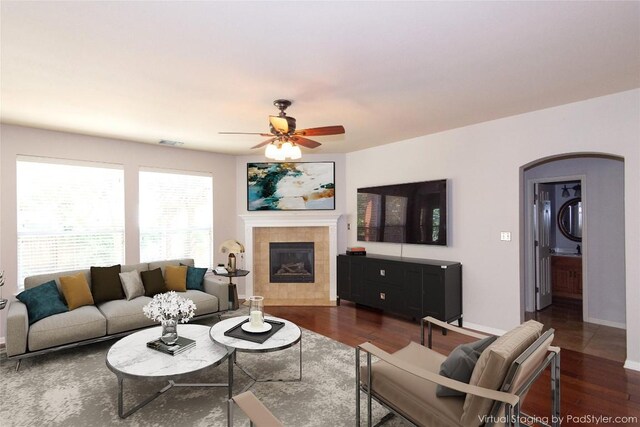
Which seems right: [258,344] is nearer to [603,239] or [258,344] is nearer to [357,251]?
[357,251]

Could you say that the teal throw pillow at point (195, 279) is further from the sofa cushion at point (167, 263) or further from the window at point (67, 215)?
the window at point (67, 215)

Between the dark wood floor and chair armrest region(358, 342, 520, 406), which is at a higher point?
chair armrest region(358, 342, 520, 406)

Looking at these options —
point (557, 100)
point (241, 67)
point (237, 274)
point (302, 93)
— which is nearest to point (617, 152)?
point (557, 100)

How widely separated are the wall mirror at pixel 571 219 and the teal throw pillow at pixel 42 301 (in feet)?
26.1

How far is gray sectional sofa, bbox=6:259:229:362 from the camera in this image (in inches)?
126

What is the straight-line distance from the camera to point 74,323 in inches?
137

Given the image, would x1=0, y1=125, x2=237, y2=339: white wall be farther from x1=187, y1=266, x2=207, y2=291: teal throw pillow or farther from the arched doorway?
the arched doorway

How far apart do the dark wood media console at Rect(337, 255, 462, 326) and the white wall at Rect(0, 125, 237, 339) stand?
2.34 metres

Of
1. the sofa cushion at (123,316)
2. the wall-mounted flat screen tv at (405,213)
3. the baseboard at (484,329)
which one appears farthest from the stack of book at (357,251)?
the sofa cushion at (123,316)

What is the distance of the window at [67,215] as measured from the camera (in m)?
4.23

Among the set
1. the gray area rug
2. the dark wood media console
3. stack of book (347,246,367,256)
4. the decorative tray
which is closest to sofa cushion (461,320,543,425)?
the gray area rug

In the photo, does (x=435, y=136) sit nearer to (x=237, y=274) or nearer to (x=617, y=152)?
(x=617, y=152)

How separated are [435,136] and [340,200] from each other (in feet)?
6.54

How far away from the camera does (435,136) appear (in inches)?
186
